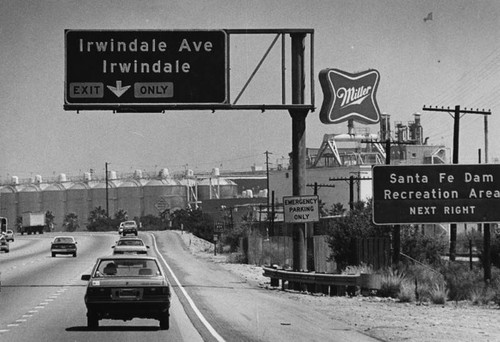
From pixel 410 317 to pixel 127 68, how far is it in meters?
12.6

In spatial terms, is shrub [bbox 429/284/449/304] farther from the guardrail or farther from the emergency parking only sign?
the emergency parking only sign

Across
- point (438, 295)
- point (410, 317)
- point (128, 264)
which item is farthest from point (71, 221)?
point (128, 264)

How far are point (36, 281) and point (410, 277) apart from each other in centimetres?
1440

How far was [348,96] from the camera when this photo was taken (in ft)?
104

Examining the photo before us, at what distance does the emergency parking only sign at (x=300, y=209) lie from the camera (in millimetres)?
32531

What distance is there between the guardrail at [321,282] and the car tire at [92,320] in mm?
12795

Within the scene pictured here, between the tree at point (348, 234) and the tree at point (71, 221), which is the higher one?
the tree at point (348, 234)

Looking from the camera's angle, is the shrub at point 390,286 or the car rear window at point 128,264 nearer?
the car rear window at point 128,264

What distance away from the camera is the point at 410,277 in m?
31.7

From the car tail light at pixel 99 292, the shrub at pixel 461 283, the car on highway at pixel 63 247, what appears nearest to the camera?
the car tail light at pixel 99 292

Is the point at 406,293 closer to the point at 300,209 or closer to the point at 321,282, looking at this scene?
the point at 321,282

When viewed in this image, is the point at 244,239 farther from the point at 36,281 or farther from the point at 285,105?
the point at 285,105

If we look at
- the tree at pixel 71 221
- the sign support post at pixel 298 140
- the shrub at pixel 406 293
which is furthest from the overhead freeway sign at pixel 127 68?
the tree at pixel 71 221

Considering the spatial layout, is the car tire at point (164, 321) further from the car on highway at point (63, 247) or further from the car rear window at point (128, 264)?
the car on highway at point (63, 247)
